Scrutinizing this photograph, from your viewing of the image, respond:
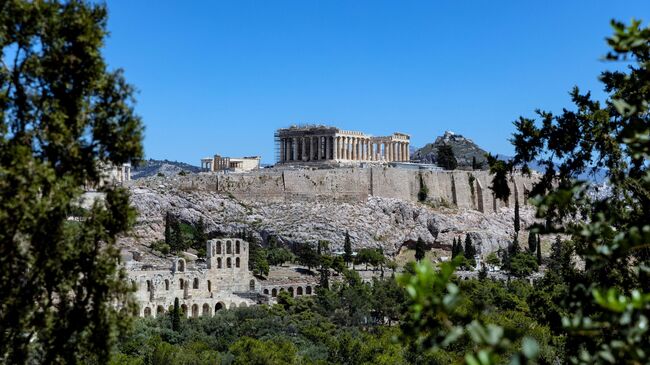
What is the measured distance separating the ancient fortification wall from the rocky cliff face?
2.39 ft

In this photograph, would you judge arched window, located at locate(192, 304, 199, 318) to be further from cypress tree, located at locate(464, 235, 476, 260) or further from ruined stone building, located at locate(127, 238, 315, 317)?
cypress tree, located at locate(464, 235, 476, 260)

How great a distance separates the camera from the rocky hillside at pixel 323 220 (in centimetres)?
5962

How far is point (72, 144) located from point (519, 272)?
2040 inches

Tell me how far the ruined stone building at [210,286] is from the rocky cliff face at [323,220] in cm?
982

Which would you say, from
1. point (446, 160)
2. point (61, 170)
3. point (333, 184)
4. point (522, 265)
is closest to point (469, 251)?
point (522, 265)

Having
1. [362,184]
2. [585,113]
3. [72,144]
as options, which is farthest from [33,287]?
[362,184]

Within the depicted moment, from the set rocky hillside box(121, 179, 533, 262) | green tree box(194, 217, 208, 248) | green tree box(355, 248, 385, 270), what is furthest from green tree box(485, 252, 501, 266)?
green tree box(194, 217, 208, 248)

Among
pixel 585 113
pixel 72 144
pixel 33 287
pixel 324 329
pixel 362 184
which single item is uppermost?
pixel 362 184

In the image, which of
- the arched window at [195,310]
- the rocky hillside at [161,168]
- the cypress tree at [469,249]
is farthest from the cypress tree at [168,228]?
the rocky hillside at [161,168]

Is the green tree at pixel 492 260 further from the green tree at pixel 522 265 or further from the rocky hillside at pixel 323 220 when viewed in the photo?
the rocky hillside at pixel 323 220

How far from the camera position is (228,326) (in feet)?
119

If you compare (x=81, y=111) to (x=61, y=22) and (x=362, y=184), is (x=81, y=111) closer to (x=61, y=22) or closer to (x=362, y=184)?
(x=61, y=22)

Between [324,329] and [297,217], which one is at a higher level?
[297,217]

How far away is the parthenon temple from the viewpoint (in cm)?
7338
